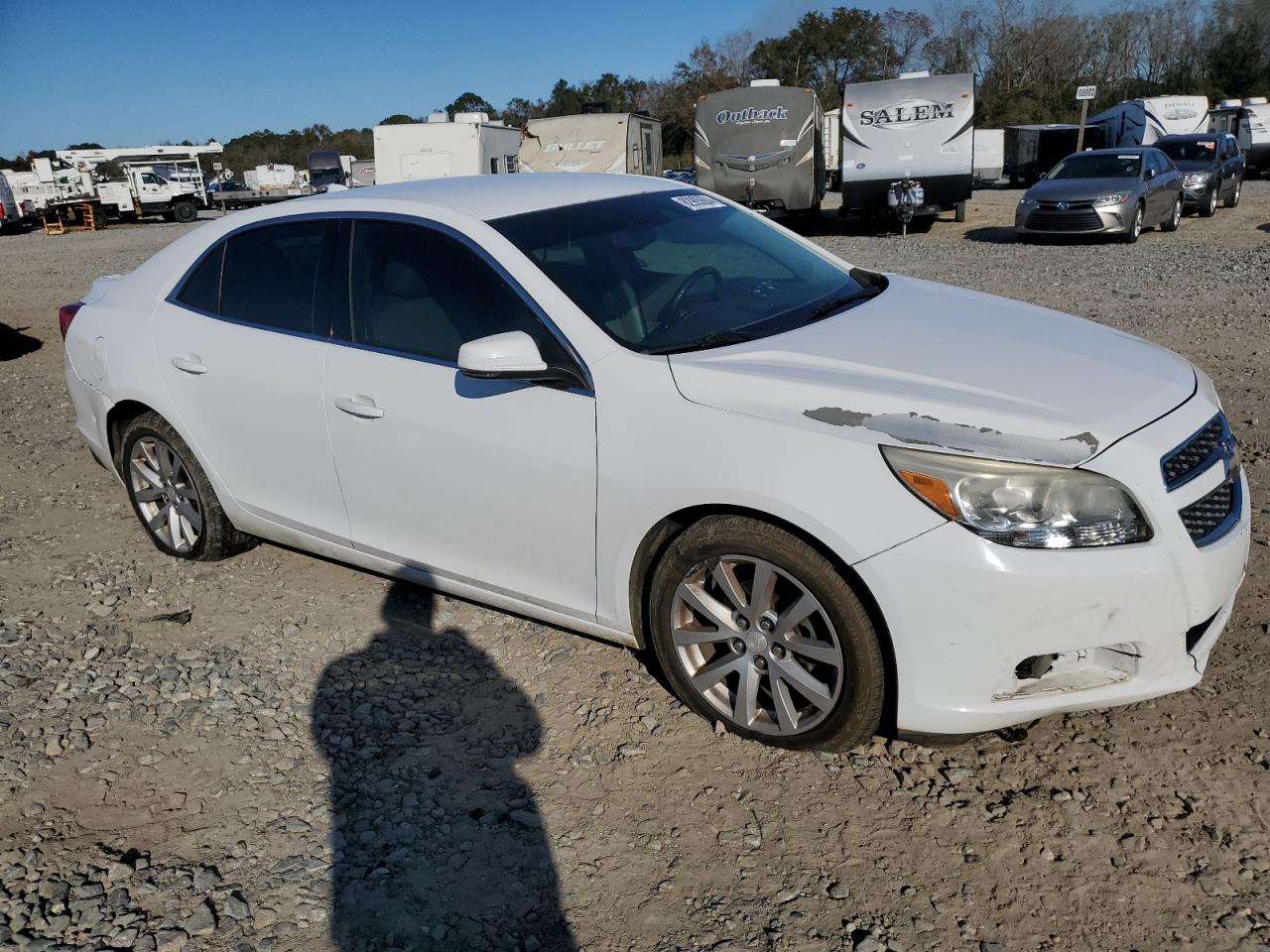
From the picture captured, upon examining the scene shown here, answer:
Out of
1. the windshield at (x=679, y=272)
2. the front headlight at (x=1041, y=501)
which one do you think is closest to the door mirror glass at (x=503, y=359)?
the windshield at (x=679, y=272)

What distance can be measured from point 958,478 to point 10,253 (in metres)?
28.7

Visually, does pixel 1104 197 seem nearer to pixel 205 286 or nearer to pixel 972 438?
pixel 205 286

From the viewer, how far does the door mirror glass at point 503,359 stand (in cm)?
305

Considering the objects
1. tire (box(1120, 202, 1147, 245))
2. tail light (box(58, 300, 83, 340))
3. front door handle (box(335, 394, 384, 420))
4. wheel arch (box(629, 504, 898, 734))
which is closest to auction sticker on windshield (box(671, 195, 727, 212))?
front door handle (box(335, 394, 384, 420))

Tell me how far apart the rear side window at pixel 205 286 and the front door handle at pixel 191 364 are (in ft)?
0.69

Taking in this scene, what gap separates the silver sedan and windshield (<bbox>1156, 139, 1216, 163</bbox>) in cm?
476

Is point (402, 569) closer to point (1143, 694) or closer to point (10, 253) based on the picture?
point (1143, 694)

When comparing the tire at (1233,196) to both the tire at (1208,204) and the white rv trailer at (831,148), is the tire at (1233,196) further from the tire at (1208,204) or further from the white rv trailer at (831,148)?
the white rv trailer at (831,148)

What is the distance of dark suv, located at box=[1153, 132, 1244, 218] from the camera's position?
20.3 m

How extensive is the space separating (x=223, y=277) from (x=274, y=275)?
1.17ft

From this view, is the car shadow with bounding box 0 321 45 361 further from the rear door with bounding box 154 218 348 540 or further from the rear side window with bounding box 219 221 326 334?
the rear side window with bounding box 219 221 326 334

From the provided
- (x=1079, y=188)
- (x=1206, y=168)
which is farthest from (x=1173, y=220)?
(x=1206, y=168)

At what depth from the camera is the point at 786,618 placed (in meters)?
2.88

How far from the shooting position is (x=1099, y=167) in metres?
16.7
